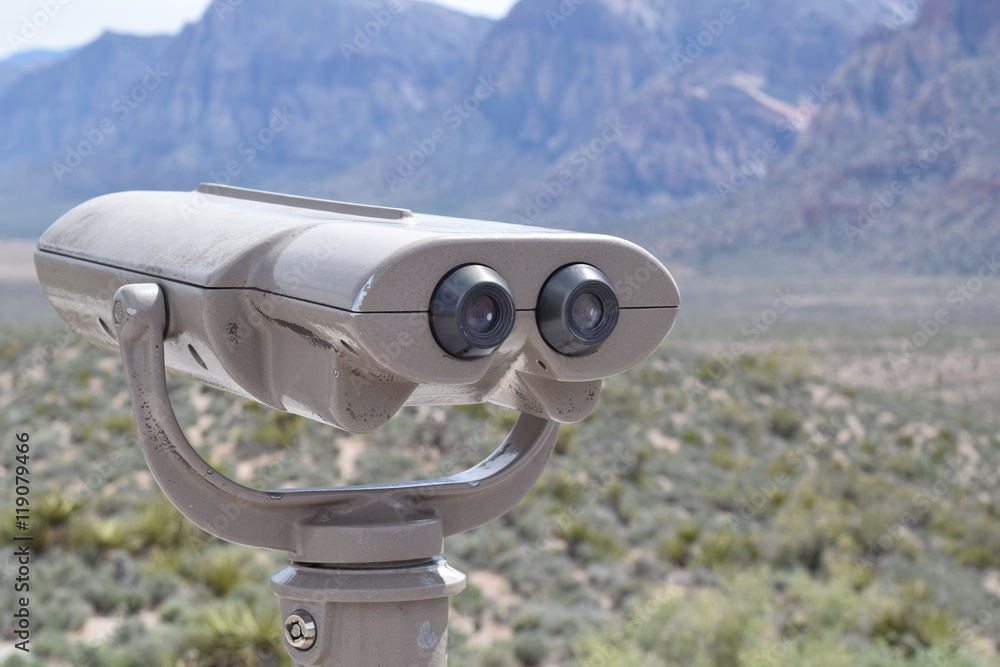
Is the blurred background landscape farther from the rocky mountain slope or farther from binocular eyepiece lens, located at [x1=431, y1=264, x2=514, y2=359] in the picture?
binocular eyepiece lens, located at [x1=431, y1=264, x2=514, y2=359]

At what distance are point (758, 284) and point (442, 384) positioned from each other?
2775 inches

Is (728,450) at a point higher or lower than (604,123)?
lower

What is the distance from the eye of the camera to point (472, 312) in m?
1.58

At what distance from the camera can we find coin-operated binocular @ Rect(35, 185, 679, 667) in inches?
61.7

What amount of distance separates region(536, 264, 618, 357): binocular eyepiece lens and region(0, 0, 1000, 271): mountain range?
66497 mm

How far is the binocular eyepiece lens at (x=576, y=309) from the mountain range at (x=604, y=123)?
66.5 m

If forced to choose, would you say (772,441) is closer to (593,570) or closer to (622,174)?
(593,570)

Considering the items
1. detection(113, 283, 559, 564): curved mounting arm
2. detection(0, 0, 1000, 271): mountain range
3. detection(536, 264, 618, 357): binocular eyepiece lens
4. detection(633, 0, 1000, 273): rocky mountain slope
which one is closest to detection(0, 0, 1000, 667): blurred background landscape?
detection(633, 0, 1000, 273): rocky mountain slope

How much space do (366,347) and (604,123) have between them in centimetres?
14837

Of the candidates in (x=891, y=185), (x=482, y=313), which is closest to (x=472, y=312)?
(x=482, y=313)

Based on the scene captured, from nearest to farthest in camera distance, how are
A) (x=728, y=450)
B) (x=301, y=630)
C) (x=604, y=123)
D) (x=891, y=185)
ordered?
(x=301, y=630) < (x=728, y=450) < (x=891, y=185) < (x=604, y=123)

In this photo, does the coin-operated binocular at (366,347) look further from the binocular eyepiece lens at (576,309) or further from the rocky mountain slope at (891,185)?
the rocky mountain slope at (891,185)

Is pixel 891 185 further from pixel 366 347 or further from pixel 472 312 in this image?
pixel 366 347

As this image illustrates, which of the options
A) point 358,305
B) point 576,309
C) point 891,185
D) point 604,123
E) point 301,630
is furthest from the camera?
point 604,123
